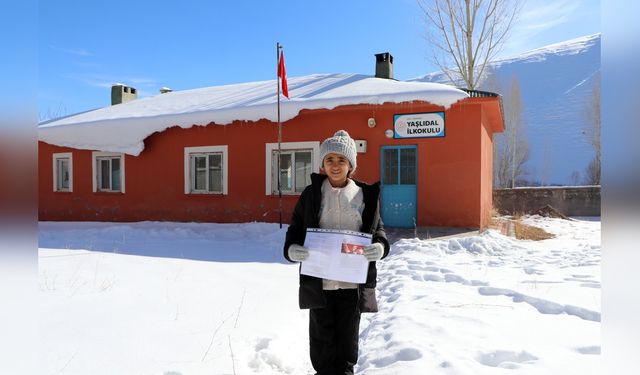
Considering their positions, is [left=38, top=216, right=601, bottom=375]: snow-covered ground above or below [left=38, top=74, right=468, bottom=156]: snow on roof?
below

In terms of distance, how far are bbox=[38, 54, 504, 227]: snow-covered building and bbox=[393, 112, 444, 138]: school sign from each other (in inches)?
0.9

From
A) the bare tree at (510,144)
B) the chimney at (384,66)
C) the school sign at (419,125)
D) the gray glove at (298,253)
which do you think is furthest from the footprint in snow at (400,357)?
the bare tree at (510,144)

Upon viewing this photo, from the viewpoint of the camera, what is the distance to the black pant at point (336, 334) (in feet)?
7.20

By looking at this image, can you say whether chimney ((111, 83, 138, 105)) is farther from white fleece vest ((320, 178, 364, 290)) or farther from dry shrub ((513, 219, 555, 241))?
white fleece vest ((320, 178, 364, 290))

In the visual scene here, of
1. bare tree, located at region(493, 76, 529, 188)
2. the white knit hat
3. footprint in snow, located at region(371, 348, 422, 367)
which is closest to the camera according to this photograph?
the white knit hat

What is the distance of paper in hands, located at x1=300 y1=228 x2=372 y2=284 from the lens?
2.08m

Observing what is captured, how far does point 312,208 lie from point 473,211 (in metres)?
6.80

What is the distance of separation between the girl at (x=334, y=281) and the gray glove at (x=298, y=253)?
1 centimetres

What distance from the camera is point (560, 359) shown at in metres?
2.45

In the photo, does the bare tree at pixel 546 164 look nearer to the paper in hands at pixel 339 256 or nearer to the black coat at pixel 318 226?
the black coat at pixel 318 226

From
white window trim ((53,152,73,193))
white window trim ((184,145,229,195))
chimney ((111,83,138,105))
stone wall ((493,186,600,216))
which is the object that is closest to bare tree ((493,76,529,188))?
stone wall ((493,186,600,216))

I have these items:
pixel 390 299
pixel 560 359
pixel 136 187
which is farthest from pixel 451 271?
pixel 136 187

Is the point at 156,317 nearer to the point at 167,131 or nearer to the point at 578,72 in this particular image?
the point at 167,131

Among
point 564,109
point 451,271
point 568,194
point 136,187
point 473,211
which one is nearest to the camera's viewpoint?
point 451,271
